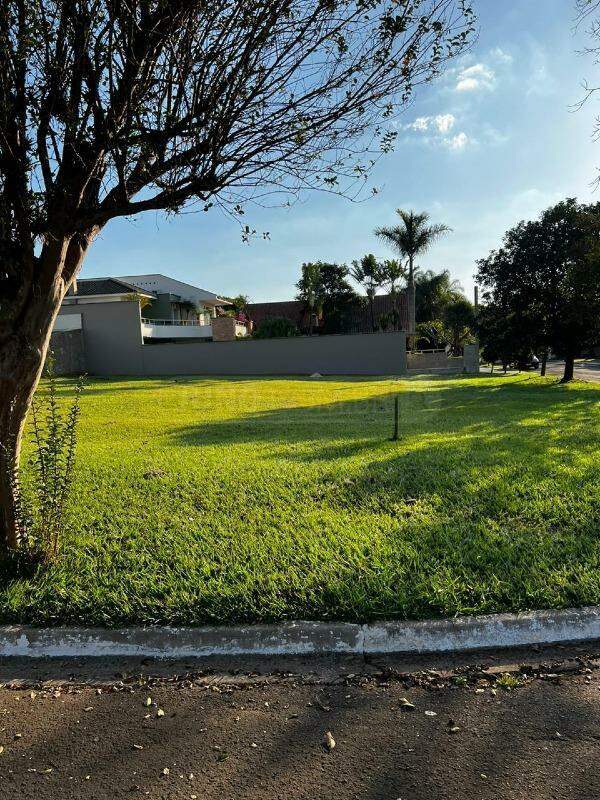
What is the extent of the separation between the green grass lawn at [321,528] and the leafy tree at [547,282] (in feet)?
41.9

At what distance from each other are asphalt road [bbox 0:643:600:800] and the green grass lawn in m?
0.40

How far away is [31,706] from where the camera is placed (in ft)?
8.37

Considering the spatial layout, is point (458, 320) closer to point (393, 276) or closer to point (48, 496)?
point (393, 276)

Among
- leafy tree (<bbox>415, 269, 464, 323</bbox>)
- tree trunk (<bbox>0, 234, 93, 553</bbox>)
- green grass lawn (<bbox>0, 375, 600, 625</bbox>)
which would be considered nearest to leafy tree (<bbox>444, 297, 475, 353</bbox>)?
leafy tree (<bbox>415, 269, 464, 323</bbox>)

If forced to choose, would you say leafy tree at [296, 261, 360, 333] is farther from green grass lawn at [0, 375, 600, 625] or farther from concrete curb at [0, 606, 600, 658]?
concrete curb at [0, 606, 600, 658]

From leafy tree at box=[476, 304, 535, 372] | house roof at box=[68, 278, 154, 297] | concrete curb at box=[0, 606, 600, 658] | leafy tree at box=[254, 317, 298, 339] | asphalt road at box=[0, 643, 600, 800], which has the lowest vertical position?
asphalt road at box=[0, 643, 600, 800]

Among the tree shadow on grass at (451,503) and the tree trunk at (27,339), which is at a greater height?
the tree trunk at (27,339)

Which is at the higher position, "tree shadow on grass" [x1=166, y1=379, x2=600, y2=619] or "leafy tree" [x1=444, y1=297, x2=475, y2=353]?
"leafy tree" [x1=444, y1=297, x2=475, y2=353]

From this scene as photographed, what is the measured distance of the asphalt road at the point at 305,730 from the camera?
2.03m

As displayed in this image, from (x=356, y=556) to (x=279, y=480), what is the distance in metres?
2.08

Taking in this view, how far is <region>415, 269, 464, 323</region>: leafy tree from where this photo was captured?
4803 cm

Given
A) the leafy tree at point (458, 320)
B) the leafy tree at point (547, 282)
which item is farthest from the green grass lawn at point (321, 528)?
the leafy tree at point (458, 320)

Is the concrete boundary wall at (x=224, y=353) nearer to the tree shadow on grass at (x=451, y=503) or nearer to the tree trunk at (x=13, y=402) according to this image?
the tree shadow on grass at (x=451, y=503)

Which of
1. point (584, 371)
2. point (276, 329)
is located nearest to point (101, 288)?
point (276, 329)
